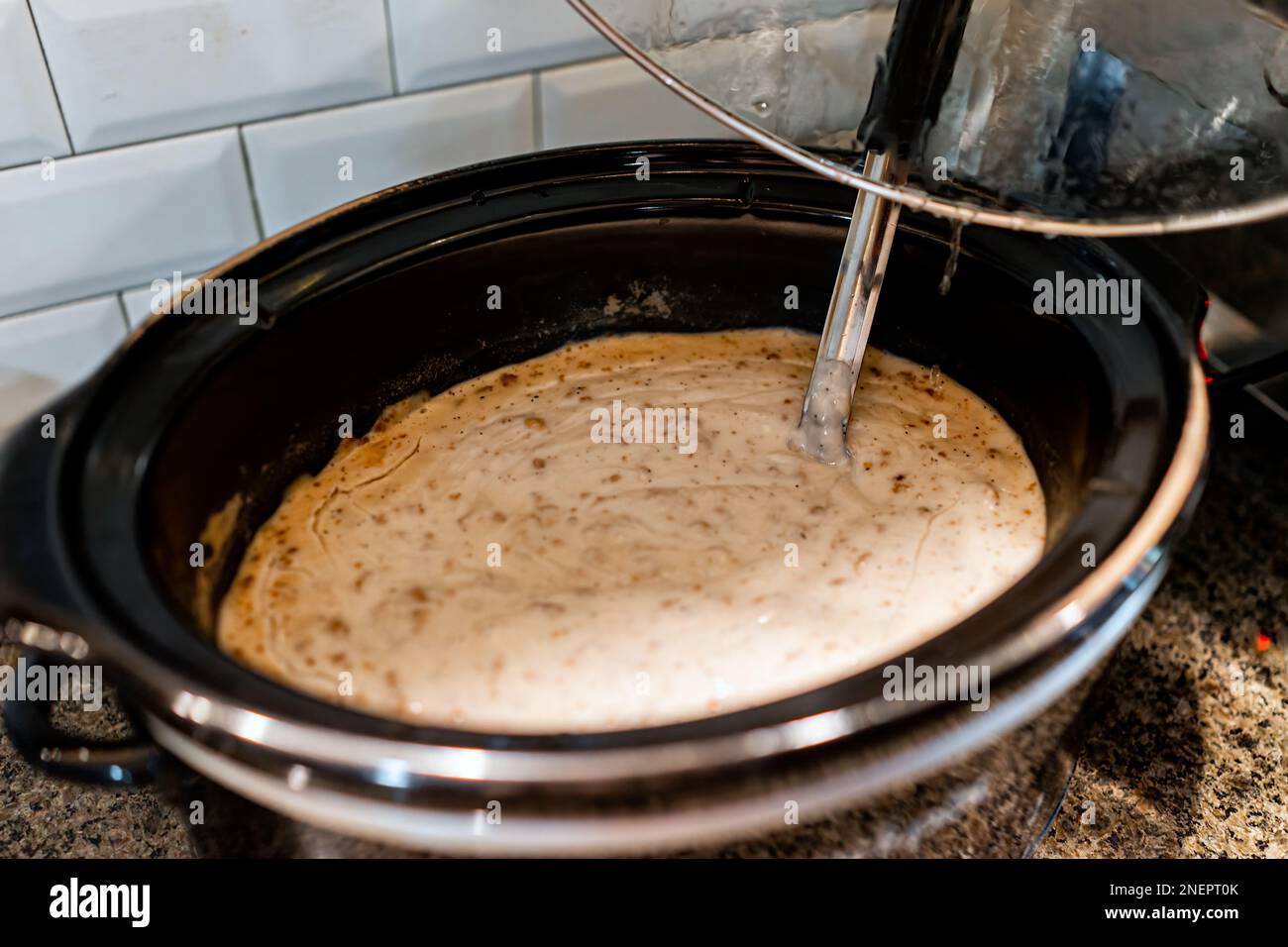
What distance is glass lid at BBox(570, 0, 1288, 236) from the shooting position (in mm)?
608

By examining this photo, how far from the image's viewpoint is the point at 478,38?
0.94m

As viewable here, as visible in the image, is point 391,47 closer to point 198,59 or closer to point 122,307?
point 198,59

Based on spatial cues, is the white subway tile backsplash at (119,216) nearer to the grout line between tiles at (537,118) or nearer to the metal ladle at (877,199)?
the grout line between tiles at (537,118)

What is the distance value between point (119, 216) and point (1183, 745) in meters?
0.88

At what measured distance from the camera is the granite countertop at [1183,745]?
2.68ft

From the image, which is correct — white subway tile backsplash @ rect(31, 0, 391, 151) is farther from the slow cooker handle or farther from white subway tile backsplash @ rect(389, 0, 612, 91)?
the slow cooker handle

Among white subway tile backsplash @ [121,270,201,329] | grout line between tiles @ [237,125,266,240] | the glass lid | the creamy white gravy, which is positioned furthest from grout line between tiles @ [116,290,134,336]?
the glass lid

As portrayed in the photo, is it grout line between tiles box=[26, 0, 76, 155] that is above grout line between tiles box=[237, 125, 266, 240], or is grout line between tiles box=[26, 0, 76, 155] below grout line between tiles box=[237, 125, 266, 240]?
above

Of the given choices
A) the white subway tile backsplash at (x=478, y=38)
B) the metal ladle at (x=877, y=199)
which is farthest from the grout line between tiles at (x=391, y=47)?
the metal ladle at (x=877, y=199)

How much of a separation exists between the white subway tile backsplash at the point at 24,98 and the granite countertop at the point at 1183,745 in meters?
0.41

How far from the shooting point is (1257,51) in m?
0.62

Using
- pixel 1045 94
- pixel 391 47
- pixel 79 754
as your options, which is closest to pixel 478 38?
pixel 391 47

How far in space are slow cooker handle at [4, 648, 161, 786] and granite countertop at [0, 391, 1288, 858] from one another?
8 cm
